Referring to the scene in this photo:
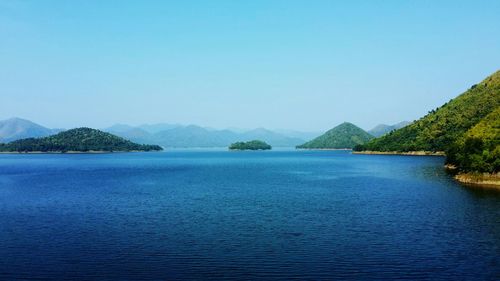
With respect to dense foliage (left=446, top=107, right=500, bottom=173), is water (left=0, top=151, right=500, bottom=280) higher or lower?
lower

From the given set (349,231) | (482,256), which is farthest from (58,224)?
(482,256)

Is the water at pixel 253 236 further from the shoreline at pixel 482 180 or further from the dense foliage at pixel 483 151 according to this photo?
the dense foliage at pixel 483 151

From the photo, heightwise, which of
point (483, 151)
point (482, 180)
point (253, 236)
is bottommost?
point (253, 236)

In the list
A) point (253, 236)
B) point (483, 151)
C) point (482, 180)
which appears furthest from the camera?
point (482, 180)

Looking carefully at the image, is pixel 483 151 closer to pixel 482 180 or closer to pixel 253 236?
pixel 482 180

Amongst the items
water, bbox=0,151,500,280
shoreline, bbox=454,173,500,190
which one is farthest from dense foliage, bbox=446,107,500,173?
water, bbox=0,151,500,280

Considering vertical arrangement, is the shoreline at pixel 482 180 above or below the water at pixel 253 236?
above

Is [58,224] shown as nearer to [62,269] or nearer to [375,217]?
[62,269]

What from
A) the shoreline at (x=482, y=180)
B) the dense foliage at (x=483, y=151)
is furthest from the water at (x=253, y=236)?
the dense foliage at (x=483, y=151)

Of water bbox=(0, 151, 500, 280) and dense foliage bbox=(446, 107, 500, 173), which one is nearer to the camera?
water bbox=(0, 151, 500, 280)

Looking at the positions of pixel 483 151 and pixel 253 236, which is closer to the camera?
pixel 253 236

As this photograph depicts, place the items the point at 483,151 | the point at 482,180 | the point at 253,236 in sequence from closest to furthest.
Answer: the point at 253,236, the point at 483,151, the point at 482,180

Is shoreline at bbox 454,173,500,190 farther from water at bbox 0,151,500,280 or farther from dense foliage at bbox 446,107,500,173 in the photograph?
water at bbox 0,151,500,280

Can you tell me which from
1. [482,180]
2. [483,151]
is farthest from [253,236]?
[482,180]
